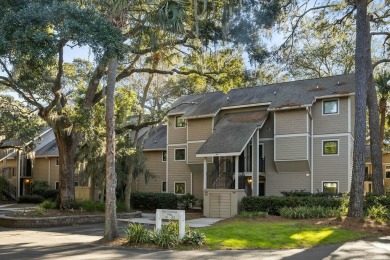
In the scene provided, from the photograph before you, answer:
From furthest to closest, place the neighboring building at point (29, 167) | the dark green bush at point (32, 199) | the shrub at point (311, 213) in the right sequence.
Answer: the neighboring building at point (29, 167)
the dark green bush at point (32, 199)
the shrub at point (311, 213)

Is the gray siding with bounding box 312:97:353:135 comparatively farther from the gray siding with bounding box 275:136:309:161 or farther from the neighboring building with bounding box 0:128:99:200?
the neighboring building with bounding box 0:128:99:200

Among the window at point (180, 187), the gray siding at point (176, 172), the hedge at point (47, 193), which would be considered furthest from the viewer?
the hedge at point (47, 193)

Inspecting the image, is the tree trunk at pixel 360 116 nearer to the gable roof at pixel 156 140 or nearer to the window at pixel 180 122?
the window at pixel 180 122

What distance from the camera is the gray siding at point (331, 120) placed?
2609 cm

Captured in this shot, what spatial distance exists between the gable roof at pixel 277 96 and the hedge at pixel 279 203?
6497mm

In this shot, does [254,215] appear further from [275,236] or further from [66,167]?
[66,167]

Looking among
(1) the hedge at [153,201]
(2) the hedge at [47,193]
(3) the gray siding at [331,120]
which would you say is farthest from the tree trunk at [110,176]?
(2) the hedge at [47,193]

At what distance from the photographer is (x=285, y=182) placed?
2741 cm

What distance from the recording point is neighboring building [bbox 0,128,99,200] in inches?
1646

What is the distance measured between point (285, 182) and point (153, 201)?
28.9ft

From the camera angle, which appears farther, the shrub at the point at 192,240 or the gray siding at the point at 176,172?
the gray siding at the point at 176,172

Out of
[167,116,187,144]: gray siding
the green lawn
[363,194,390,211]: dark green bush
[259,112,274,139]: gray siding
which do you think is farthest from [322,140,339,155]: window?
the green lawn

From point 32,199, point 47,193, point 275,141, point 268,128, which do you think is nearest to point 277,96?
point 268,128

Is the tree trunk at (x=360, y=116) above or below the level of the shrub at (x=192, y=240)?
above
